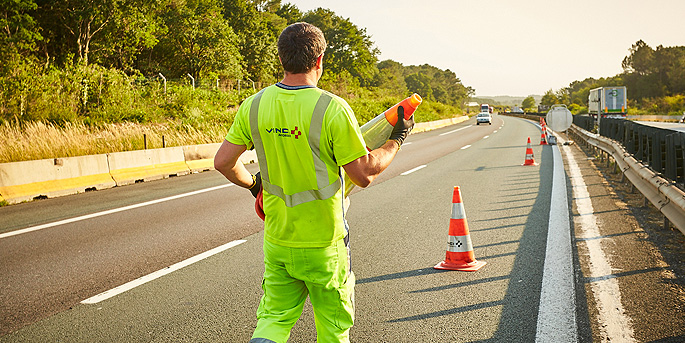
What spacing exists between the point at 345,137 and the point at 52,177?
10376mm

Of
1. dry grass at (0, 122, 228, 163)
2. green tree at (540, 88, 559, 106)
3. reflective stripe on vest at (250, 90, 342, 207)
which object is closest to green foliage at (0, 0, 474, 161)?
dry grass at (0, 122, 228, 163)

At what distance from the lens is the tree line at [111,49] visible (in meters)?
18.6

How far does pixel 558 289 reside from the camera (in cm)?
460

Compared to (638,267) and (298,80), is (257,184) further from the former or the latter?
(638,267)

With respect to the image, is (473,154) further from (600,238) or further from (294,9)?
(294,9)

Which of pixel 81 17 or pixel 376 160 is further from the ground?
pixel 81 17

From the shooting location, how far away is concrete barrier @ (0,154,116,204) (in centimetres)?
1027

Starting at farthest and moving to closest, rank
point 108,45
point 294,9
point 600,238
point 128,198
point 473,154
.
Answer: point 294,9
point 108,45
point 473,154
point 128,198
point 600,238

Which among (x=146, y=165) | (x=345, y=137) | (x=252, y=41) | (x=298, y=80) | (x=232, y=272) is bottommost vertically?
(x=232, y=272)

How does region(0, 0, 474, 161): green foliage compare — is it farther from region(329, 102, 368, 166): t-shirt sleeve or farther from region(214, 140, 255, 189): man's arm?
region(329, 102, 368, 166): t-shirt sleeve

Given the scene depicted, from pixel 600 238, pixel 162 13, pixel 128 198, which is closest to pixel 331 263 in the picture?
pixel 600 238

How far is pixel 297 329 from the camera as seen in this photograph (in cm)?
394

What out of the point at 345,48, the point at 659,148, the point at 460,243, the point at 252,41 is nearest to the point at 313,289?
the point at 460,243

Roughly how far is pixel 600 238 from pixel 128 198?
8138mm
